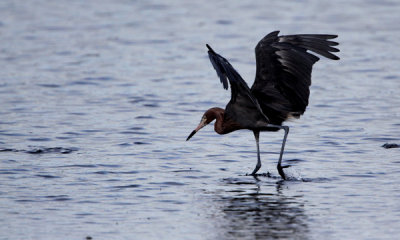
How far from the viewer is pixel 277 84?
9883mm

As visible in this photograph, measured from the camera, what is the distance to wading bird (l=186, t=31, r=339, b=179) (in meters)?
9.73

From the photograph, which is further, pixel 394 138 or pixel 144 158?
pixel 394 138

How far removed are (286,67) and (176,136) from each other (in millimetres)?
2618

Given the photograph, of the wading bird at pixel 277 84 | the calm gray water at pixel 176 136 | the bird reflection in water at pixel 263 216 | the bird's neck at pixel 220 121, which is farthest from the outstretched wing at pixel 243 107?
the bird reflection in water at pixel 263 216

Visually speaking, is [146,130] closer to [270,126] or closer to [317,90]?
[270,126]

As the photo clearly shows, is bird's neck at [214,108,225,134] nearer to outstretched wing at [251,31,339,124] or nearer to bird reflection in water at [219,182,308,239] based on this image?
outstretched wing at [251,31,339,124]

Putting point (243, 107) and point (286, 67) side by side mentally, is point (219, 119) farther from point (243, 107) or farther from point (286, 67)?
point (286, 67)

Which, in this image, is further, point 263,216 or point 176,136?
point 176,136

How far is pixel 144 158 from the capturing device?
34.9ft

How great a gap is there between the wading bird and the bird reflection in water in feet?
3.24

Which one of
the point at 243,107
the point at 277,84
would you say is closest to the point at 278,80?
the point at 277,84

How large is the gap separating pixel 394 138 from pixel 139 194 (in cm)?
420

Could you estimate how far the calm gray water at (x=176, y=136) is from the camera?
8031 millimetres

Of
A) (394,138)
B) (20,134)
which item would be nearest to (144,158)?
(20,134)
